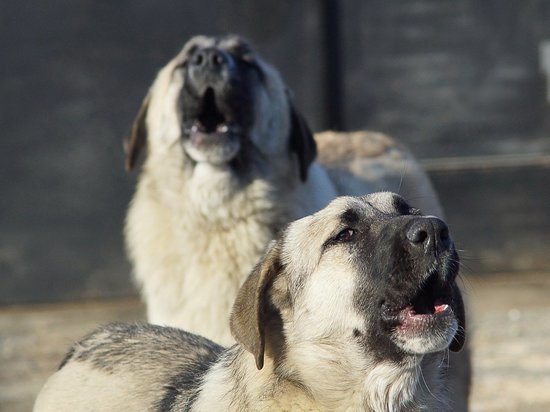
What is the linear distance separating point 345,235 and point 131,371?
1164 mm

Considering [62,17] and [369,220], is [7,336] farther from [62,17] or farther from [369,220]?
[369,220]

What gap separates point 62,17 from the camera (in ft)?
36.5

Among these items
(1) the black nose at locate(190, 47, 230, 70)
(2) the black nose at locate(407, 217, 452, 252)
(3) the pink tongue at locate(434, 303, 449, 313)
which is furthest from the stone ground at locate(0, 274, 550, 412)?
(2) the black nose at locate(407, 217, 452, 252)

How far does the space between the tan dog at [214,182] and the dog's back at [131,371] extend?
3.44 feet

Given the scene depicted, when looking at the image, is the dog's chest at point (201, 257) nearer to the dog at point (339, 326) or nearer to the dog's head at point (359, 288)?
the dog at point (339, 326)

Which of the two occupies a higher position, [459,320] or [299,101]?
[459,320]

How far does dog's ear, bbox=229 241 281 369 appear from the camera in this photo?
437cm

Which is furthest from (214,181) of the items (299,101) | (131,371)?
(299,101)

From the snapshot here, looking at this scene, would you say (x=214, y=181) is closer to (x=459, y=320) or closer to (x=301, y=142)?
(x=301, y=142)

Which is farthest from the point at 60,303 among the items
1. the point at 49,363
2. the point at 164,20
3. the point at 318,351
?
the point at 318,351

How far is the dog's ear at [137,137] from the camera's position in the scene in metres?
7.11

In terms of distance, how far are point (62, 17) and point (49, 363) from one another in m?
3.49

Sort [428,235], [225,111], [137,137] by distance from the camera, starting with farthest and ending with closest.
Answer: [137,137] → [225,111] → [428,235]

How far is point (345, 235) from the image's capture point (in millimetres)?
4543
